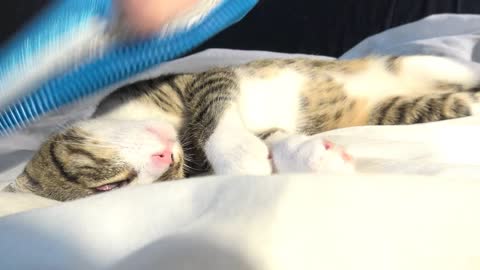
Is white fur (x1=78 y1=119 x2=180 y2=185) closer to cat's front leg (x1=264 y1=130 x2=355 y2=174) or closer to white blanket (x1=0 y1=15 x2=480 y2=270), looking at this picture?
cat's front leg (x1=264 y1=130 x2=355 y2=174)

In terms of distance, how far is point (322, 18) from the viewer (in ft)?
7.32

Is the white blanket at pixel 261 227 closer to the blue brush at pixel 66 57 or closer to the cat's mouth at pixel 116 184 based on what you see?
the blue brush at pixel 66 57

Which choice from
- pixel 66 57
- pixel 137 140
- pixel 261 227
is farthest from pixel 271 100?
pixel 261 227

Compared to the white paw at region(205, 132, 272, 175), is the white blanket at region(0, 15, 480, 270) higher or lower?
higher

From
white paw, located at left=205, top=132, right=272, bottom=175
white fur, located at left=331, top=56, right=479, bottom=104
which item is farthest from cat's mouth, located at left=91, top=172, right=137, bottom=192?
white fur, located at left=331, top=56, right=479, bottom=104

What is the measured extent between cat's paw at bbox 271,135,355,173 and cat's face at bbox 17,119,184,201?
0.23 meters

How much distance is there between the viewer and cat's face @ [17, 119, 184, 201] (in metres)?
0.98

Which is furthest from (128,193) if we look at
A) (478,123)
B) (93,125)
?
(478,123)

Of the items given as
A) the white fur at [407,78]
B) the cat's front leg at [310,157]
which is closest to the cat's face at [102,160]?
the cat's front leg at [310,157]

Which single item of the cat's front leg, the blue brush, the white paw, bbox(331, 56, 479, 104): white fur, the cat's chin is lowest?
bbox(331, 56, 479, 104): white fur

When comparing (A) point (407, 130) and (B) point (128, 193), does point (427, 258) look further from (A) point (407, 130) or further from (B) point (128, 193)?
(A) point (407, 130)

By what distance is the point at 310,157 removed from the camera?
865 millimetres

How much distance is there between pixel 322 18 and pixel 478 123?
51.4 inches

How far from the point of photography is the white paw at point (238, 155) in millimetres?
927
